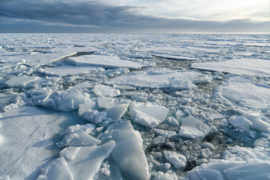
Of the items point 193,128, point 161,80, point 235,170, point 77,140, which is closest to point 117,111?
point 77,140

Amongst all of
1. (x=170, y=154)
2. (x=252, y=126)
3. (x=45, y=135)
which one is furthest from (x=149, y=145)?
(x=252, y=126)

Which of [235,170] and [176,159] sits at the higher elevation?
[235,170]

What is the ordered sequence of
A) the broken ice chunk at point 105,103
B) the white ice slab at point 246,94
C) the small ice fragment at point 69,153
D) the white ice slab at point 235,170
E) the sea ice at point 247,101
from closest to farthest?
1. the white ice slab at point 235,170
2. the small ice fragment at point 69,153
3. the sea ice at point 247,101
4. the broken ice chunk at point 105,103
5. the white ice slab at point 246,94

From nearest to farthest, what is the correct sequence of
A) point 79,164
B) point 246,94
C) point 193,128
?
point 79,164
point 193,128
point 246,94

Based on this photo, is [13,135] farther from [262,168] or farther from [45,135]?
[262,168]

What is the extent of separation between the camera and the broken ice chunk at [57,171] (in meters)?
1.02

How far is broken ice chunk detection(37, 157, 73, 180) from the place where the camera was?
1022 millimetres

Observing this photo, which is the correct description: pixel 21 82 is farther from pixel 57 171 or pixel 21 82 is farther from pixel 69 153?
pixel 57 171

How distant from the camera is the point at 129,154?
1.25 meters

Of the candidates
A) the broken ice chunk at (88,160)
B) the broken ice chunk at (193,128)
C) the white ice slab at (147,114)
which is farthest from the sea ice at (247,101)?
the broken ice chunk at (88,160)

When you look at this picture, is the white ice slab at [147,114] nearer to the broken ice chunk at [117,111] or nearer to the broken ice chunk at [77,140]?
the broken ice chunk at [117,111]

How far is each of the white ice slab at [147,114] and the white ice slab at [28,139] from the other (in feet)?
2.14

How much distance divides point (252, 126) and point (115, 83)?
6.83 feet

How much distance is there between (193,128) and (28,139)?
149cm
